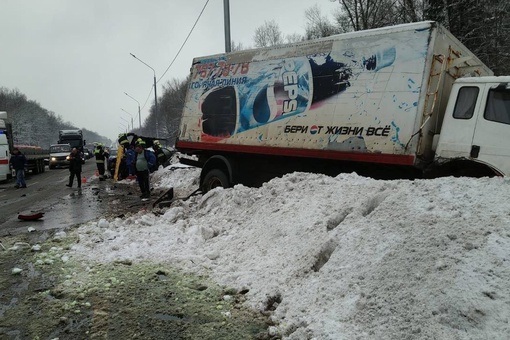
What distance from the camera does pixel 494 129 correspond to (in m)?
5.24

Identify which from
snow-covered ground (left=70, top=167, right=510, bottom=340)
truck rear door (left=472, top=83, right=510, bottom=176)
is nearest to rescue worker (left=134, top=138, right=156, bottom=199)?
snow-covered ground (left=70, top=167, right=510, bottom=340)

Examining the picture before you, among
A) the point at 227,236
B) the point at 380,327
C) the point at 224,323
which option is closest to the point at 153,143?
the point at 227,236

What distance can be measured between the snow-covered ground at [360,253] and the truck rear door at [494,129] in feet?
3.99

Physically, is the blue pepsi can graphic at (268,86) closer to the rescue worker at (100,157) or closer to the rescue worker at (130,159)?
the rescue worker at (130,159)

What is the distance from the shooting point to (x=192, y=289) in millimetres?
4348

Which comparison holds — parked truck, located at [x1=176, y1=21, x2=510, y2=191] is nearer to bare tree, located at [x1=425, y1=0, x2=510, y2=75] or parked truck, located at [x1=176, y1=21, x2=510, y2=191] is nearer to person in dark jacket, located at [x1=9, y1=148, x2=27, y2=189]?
person in dark jacket, located at [x1=9, y1=148, x2=27, y2=189]

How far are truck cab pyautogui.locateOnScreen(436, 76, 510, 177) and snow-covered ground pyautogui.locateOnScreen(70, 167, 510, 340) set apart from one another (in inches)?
49.0

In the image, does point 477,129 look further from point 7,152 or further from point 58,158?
point 58,158

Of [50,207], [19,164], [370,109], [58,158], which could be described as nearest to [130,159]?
[19,164]

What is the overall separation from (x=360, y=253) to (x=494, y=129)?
3.10m

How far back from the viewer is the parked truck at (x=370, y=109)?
5.46m

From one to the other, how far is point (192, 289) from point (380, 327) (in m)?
2.25

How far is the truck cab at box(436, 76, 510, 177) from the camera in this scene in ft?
17.0

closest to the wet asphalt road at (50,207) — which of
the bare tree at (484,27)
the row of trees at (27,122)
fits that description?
the bare tree at (484,27)
